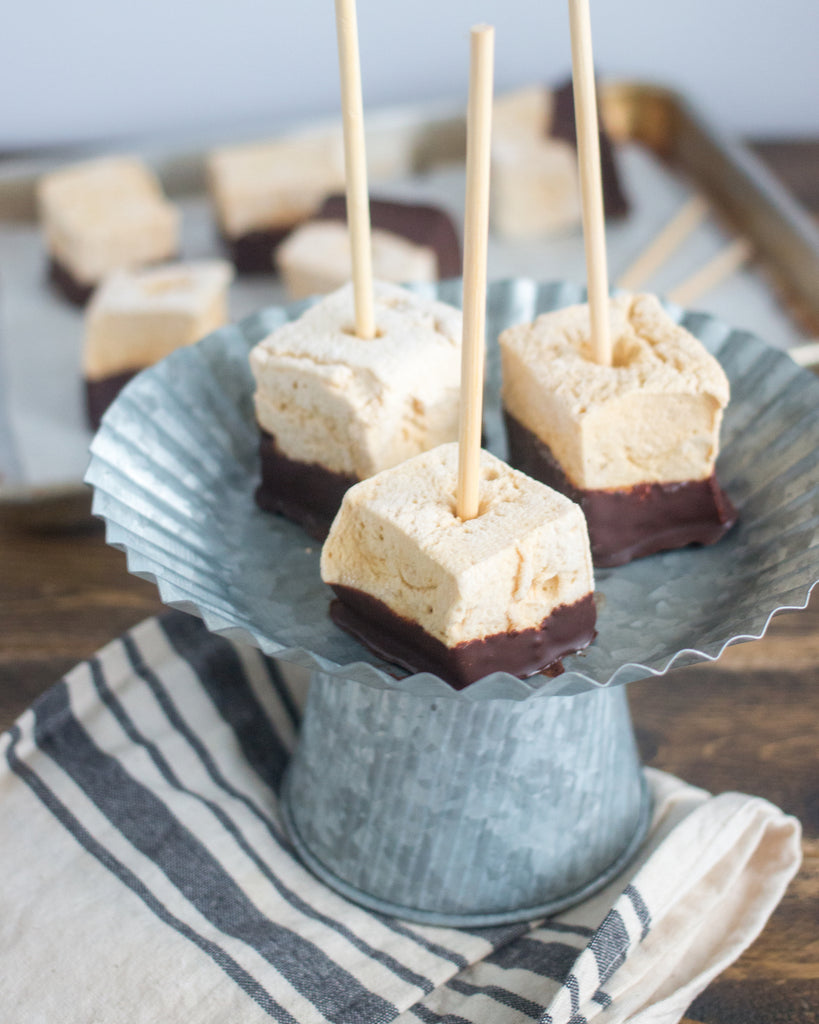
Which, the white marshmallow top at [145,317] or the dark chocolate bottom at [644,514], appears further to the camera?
the white marshmallow top at [145,317]

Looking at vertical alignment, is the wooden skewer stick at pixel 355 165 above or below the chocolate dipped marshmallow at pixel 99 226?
above

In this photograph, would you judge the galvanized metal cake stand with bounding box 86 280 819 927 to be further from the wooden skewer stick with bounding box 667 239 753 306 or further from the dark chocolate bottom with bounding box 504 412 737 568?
the wooden skewer stick with bounding box 667 239 753 306

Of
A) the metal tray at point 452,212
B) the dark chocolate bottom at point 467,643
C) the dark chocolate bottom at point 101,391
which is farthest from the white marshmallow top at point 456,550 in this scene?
the dark chocolate bottom at point 101,391

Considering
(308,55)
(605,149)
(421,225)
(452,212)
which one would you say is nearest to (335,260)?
(421,225)

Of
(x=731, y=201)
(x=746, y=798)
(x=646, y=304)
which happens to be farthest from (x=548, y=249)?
(x=746, y=798)

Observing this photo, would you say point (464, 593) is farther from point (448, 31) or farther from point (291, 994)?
point (448, 31)

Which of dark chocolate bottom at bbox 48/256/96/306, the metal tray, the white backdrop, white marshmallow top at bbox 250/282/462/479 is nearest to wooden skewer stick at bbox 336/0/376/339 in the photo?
white marshmallow top at bbox 250/282/462/479

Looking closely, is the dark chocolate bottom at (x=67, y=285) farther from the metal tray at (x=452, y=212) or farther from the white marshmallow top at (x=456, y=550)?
the white marshmallow top at (x=456, y=550)

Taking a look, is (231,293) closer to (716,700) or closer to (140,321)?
(140,321)
